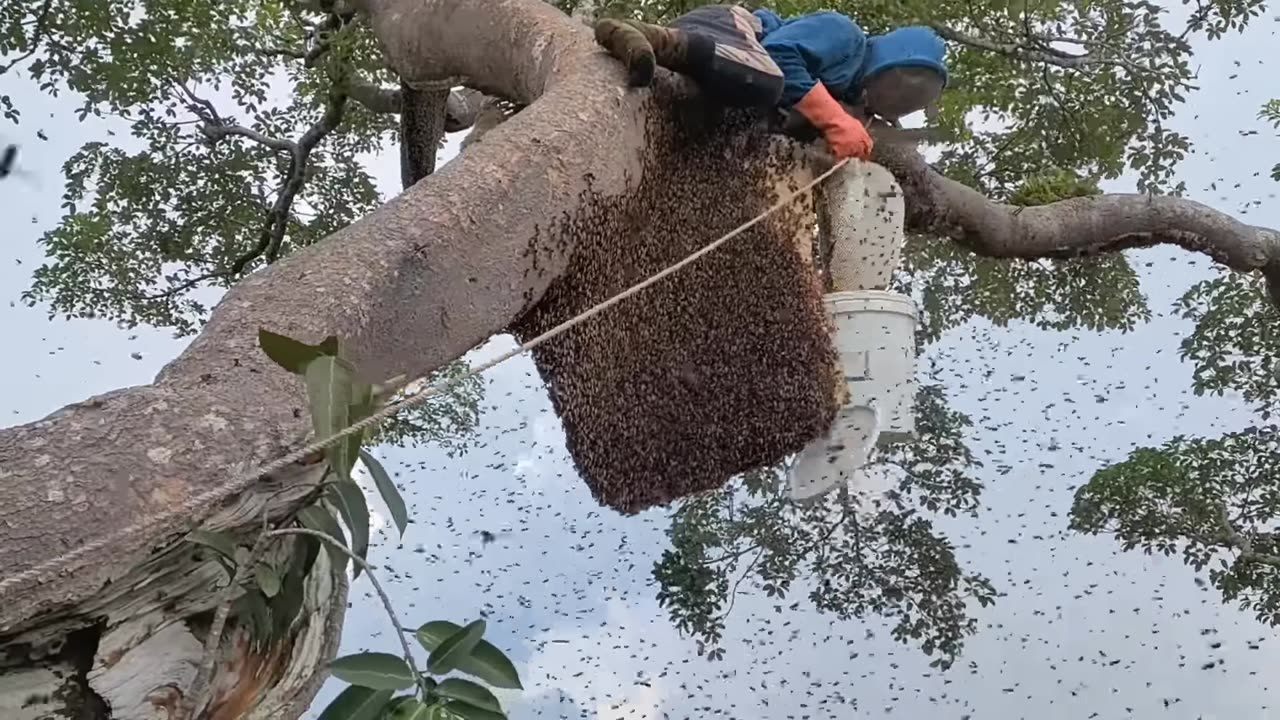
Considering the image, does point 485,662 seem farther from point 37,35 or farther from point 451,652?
point 37,35

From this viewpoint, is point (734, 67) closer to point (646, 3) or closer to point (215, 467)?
point (215, 467)

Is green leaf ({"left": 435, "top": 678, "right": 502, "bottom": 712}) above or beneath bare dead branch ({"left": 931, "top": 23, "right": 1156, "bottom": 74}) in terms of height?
beneath

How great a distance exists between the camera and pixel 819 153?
6.18ft

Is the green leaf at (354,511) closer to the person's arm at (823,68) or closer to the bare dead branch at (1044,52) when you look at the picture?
the person's arm at (823,68)

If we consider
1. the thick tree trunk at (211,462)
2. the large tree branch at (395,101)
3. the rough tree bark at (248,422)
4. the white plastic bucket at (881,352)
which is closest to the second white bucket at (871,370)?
the white plastic bucket at (881,352)

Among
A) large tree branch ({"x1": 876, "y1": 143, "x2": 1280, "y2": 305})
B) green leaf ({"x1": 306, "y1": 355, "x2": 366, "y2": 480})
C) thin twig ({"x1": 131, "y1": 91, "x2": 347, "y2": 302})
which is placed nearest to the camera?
green leaf ({"x1": 306, "y1": 355, "x2": 366, "y2": 480})

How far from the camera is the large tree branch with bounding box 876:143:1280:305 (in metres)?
2.45

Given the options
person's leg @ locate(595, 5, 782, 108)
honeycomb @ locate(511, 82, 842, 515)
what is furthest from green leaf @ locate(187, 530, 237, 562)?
person's leg @ locate(595, 5, 782, 108)

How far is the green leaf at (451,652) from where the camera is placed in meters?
0.64

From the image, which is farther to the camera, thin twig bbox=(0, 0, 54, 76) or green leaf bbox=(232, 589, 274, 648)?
thin twig bbox=(0, 0, 54, 76)

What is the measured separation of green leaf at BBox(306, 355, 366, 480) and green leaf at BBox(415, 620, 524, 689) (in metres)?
0.15

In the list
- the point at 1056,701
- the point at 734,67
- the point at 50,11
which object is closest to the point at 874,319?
the point at 734,67

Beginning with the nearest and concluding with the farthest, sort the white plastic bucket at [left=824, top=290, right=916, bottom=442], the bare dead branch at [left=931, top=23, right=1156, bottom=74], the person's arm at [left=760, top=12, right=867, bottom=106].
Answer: the person's arm at [left=760, top=12, right=867, bottom=106] → the white plastic bucket at [left=824, top=290, right=916, bottom=442] → the bare dead branch at [left=931, top=23, right=1156, bottom=74]

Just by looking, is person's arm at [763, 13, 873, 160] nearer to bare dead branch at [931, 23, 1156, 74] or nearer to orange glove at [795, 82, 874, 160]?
orange glove at [795, 82, 874, 160]
